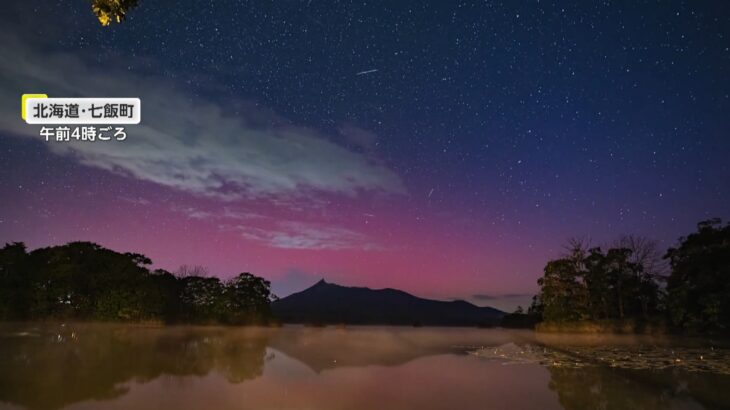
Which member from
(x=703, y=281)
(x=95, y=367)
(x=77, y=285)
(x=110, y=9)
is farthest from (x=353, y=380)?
(x=77, y=285)

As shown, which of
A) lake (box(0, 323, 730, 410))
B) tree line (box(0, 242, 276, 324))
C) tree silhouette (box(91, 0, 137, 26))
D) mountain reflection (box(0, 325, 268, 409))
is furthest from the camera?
tree line (box(0, 242, 276, 324))

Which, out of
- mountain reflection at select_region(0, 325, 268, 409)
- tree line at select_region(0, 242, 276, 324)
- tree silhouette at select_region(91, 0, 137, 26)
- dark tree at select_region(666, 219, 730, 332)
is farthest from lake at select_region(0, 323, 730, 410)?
tree line at select_region(0, 242, 276, 324)

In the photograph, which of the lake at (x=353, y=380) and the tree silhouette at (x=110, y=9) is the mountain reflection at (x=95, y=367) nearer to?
the lake at (x=353, y=380)

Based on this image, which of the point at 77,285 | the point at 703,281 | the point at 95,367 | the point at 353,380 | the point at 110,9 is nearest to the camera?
the point at 110,9

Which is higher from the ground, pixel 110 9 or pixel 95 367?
pixel 110 9

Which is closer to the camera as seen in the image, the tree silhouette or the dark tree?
the tree silhouette

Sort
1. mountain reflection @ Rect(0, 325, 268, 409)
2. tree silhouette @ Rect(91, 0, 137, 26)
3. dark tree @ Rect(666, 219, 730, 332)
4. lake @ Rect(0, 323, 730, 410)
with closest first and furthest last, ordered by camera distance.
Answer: tree silhouette @ Rect(91, 0, 137, 26) < lake @ Rect(0, 323, 730, 410) < mountain reflection @ Rect(0, 325, 268, 409) < dark tree @ Rect(666, 219, 730, 332)

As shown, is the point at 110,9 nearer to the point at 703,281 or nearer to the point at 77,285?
the point at 703,281

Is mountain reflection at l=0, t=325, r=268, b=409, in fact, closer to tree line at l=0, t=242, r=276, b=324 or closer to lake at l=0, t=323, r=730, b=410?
lake at l=0, t=323, r=730, b=410

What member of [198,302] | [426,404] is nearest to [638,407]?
[426,404]

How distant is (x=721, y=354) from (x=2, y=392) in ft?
71.2

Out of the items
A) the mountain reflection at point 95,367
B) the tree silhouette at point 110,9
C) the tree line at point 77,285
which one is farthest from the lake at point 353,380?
the tree line at point 77,285

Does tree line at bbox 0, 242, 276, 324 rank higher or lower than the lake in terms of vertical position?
higher

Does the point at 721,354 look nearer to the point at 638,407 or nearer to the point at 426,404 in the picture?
the point at 638,407
